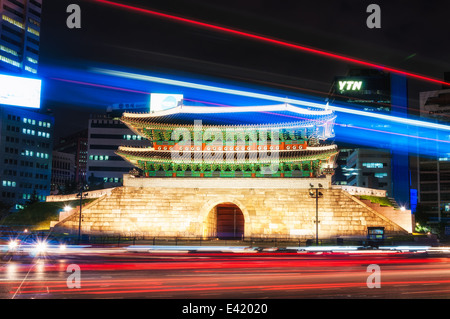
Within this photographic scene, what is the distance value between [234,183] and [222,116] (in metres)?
7.29

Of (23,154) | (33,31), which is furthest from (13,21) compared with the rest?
(23,154)

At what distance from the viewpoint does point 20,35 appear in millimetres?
104375

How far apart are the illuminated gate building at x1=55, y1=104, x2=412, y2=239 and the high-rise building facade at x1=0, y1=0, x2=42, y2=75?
6873 cm

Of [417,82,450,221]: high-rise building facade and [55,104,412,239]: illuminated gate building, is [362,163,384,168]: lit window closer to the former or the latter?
[417,82,450,221]: high-rise building facade

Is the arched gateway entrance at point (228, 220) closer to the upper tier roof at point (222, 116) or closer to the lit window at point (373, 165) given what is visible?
the upper tier roof at point (222, 116)

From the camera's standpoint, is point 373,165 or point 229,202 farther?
point 373,165

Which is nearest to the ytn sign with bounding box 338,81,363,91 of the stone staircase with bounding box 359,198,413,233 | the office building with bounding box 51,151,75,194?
the office building with bounding box 51,151,75,194

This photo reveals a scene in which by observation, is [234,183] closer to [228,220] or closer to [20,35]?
[228,220]

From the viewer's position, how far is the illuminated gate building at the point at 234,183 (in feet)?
137

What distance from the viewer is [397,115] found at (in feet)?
402

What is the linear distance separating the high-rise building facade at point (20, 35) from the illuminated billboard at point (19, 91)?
15331 millimetres

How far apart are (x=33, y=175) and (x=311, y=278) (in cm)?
9997

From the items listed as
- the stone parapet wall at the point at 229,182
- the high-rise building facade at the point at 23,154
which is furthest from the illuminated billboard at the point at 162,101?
the stone parapet wall at the point at 229,182
